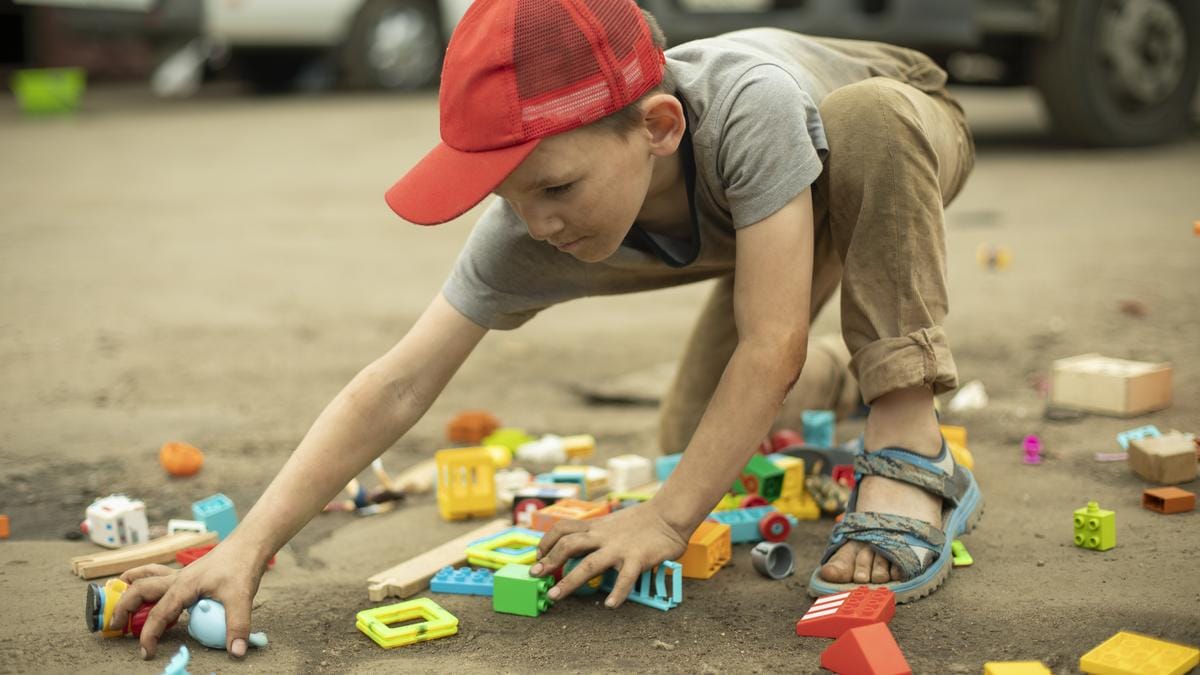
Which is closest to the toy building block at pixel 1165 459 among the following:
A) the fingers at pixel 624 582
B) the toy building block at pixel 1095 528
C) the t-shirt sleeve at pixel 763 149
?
the toy building block at pixel 1095 528

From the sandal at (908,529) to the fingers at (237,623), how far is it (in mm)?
919

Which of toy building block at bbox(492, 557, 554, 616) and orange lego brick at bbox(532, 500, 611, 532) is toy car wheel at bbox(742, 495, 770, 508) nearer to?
orange lego brick at bbox(532, 500, 611, 532)

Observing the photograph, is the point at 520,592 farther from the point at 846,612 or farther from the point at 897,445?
the point at 897,445

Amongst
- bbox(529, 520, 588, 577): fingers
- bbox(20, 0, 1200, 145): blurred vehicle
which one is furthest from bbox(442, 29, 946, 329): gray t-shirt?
bbox(20, 0, 1200, 145): blurred vehicle

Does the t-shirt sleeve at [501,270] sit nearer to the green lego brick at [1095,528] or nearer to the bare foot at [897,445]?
the bare foot at [897,445]

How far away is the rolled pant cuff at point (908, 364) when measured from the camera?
2.16 metres

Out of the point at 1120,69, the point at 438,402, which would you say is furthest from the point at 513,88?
the point at 1120,69

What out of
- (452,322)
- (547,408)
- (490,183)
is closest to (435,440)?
(547,408)

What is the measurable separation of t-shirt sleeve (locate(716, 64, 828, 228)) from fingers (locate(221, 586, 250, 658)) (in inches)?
39.2

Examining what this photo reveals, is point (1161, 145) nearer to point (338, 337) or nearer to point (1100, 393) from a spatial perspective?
point (1100, 393)

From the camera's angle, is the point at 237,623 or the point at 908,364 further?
the point at 908,364

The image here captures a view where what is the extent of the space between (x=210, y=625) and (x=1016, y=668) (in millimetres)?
1197

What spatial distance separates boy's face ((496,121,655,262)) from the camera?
192 cm

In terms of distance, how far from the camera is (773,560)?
2227 millimetres
